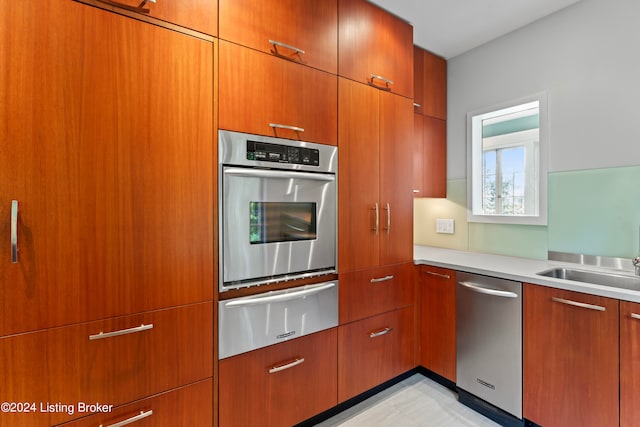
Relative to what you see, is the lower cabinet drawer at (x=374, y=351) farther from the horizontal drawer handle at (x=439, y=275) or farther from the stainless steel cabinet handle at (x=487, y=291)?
the stainless steel cabinet handle at (x=487, y=291)

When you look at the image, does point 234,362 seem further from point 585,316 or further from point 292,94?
point 585,316

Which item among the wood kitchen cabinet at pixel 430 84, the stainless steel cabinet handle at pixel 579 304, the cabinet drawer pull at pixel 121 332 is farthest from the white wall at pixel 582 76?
the cabinet drawer pull at pixel 121 332

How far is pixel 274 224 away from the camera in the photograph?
1521 mm

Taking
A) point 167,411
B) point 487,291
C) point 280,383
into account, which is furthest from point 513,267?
point 167,411

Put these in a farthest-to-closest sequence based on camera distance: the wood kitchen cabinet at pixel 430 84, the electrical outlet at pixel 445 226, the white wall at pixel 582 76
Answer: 1. the electrical outlet at pixel 445 226
2. the wood kitchen cabinet at pixel 430 84
3. the white wall at pixel 582 76

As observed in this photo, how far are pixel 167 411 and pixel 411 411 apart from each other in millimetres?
1486

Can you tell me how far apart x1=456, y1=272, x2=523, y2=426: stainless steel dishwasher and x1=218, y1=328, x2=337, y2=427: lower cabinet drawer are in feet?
2.95

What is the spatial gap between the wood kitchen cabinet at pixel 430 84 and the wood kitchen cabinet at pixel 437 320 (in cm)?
→ 142

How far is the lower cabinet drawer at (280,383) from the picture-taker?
140 cm

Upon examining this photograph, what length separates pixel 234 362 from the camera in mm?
1403

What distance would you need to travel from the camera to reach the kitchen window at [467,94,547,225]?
224 cm

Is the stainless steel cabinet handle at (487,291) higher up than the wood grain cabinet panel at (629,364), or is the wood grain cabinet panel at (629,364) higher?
the stainless steel cabinet handle at (487,291)

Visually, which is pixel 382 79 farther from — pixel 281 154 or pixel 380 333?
pixel 380 333

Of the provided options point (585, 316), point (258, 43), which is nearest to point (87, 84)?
point (258, 43)
